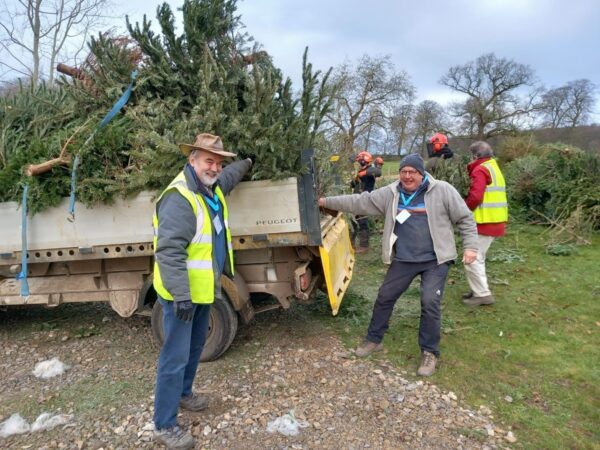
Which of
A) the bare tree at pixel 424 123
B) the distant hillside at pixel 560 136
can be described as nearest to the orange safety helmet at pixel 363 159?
the distant hillside at pixel 560 136

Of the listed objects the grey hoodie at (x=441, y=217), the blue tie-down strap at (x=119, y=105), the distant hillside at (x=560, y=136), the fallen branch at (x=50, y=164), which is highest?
the distant hillside at (x=560, y=136)

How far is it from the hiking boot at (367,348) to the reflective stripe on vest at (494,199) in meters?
2.27

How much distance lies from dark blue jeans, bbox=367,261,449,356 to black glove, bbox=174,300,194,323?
195cm

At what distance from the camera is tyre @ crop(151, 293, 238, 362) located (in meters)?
3.87

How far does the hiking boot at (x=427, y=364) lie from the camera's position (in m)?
3.68

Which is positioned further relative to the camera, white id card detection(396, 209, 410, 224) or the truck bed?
white id card detection(396, 209, 410, 224)

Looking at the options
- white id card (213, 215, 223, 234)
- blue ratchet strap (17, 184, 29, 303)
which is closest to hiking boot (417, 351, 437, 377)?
white id card (213, 215, 223, 234)

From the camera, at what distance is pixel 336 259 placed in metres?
4.30

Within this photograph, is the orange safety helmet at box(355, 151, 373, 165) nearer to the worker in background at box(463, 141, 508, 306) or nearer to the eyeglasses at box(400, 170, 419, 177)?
the worker in background at box(463, 141, 508, 306)

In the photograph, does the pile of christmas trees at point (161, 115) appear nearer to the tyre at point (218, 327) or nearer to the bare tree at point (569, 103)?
the tyre at point (218, 327)

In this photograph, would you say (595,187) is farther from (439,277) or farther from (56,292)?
(56,292)

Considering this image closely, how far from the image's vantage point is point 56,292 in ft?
14.0

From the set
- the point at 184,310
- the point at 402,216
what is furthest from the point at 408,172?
the point at 184,310

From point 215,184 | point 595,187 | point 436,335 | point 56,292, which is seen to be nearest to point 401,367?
point 436,335
